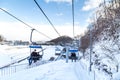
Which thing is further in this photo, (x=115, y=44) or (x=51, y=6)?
(x=115, y=44)

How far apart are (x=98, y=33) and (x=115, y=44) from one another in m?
12.2

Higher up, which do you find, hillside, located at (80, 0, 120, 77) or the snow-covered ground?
hillside, located at (80, 0, 120, 77)

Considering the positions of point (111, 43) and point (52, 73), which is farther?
point (111, 43)

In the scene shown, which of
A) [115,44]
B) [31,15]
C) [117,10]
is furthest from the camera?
[115,44]

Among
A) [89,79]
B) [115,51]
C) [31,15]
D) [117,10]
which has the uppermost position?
[117,10]

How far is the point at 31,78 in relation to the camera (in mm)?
11008

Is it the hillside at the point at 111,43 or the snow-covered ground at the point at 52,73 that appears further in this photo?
the hillside at the point at 111,43

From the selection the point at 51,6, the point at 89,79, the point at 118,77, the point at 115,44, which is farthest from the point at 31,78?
the point at 115,44

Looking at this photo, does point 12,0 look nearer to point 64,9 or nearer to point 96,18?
point 64,9

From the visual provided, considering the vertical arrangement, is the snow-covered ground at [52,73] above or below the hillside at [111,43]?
below

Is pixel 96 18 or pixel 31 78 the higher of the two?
pixel 96 18

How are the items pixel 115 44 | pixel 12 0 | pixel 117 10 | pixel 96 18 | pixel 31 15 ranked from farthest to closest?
pixel 96 18
pixel 115 44
pixel 117 10
pixel 31 15
pixel 12 0

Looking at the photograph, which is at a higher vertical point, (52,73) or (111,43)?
(111,43)

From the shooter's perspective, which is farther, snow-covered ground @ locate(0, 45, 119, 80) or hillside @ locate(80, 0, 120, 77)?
hillside @ locate(80, 0, 120, 77)
